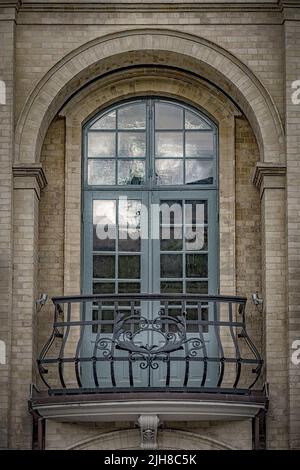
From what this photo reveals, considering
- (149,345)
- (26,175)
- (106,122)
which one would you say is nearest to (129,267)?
(149,345)

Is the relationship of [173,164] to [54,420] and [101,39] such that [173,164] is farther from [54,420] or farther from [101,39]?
[54,420]

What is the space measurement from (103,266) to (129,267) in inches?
12.5

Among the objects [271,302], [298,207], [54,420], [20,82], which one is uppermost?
[20,82]

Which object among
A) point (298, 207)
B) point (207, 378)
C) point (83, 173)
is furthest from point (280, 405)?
point (83, 173)

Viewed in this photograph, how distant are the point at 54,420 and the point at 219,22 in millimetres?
5122

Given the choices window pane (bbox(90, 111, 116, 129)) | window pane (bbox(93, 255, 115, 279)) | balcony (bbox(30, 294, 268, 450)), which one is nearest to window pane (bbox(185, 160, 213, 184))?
window pane (bbox(90, 111, 116, 129))

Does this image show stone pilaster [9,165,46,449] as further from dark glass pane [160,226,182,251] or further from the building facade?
dark glass pane [160,226,182,251]

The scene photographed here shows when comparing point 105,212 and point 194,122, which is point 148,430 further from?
point 194,122

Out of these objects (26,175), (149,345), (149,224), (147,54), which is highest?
(147,54)

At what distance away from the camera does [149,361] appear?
57.4ft

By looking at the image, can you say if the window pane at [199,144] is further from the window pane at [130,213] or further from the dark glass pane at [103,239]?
the dark glass pane at [103,239]

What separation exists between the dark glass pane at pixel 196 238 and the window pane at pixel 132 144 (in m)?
1.13

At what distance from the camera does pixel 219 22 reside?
61.6 ft

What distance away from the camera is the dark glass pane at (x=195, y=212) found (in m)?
19.1
